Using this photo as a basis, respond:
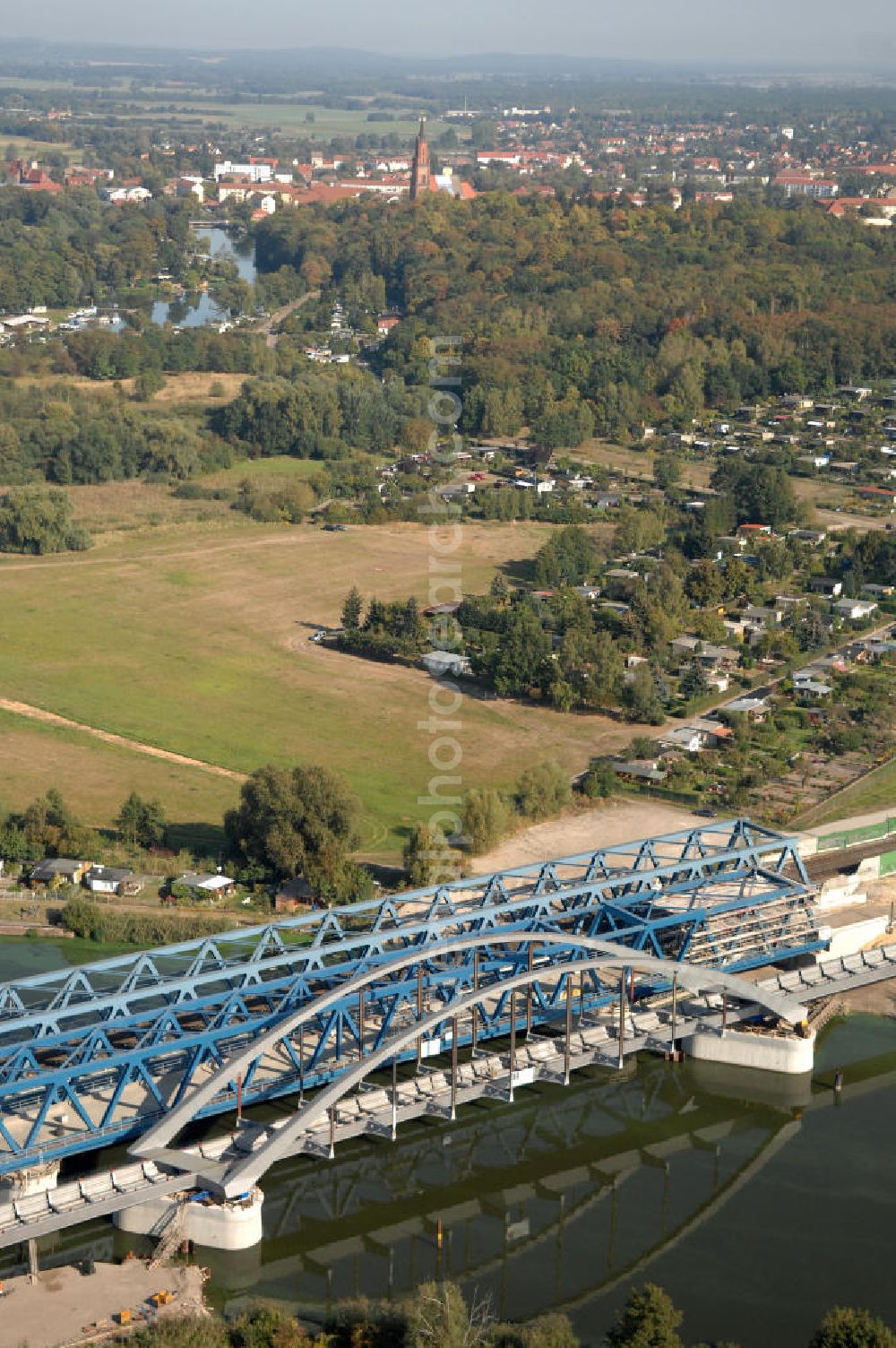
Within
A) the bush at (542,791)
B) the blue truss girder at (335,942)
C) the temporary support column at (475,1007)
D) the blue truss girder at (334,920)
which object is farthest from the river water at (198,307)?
the temporary support column at (475,1007)

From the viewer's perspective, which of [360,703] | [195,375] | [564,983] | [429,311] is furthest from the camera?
[429,311]

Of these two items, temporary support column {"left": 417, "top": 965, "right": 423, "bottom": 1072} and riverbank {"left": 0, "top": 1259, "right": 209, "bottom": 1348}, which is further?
temporary support column {"left": 417, "top": 965, "right": 423, "bottom": 1072}

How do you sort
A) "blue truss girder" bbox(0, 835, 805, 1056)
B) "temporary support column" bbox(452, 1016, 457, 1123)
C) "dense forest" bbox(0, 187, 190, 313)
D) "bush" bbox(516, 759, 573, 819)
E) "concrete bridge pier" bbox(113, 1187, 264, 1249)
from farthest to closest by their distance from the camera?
"dense forest" bbox(0, 187, 190, 313) < "bush" bbox(516, 759, 573, 819) < "temporary support column" bbox(452, 1016, 457, 1123) < "blue truss girder" bbox(0, 835, 805, 1056) < "concrete bridge pier" bbox(113, 1187, 264, 1249)

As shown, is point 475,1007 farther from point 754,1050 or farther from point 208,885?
point 208,885

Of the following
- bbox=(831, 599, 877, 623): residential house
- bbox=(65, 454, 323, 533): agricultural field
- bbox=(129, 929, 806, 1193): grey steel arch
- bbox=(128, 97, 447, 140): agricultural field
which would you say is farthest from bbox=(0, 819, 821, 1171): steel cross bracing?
bbox=(128, 97, 447, 140): agricultural field

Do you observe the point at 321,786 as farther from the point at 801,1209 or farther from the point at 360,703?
the point at 801,1209

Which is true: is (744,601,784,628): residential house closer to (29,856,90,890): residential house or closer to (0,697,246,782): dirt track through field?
(0,697,246,782): dirt track through field

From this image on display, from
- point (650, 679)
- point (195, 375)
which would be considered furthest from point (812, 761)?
point (195, 375)
